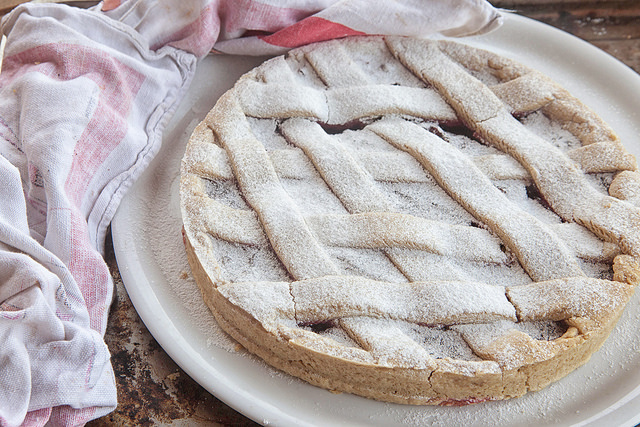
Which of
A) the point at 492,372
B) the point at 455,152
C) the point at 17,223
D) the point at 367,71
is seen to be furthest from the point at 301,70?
the point at 492,372

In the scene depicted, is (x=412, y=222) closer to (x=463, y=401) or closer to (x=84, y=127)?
(x=463, y=401)

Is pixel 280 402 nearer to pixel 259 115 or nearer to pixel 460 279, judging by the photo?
pixel 460 279

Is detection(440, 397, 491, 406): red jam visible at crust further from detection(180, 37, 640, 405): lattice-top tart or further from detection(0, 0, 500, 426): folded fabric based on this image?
detection(0, 0, 500, 426): folded fabric

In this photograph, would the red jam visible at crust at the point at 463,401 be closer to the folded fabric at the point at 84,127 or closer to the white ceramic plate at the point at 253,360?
the white ceramic plate at the point at 253,360

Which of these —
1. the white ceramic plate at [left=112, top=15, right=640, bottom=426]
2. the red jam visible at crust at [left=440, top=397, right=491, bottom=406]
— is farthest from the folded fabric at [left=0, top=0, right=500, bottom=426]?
the red jam visible at crust at [left=440, top=397, right=491, bottom=406]

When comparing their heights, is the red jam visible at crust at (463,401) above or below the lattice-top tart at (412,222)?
below

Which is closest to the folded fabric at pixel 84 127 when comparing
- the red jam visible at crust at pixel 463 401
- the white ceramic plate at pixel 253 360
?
the white ceramic plate at pixel 253 360

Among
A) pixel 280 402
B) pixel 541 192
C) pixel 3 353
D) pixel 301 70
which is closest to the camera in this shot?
pixel 3 353
